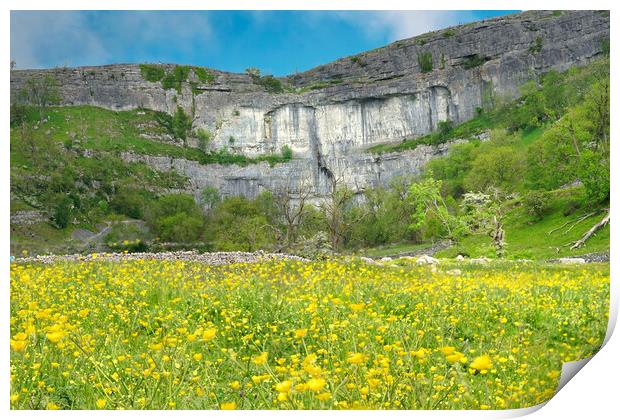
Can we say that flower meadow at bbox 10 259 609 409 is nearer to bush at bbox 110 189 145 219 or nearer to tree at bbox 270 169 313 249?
bush at bbox 110 189 145 219

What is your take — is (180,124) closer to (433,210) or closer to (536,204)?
(433,210)

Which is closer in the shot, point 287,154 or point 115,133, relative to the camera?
point 115,133

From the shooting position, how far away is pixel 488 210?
242 inches

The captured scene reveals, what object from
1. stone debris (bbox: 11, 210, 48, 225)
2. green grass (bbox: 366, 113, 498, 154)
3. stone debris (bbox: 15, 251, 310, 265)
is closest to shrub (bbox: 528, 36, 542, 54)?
green grass (bbox: 366, 113, 498, 154)

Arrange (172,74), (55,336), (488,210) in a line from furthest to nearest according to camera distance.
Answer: (172,74) < (488,210) < (55,336)

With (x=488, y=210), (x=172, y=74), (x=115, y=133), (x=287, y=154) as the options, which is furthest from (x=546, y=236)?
(x=115, y=133)

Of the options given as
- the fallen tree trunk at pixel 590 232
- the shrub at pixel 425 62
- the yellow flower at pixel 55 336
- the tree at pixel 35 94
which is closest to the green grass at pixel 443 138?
the fallen tree trunk at pixel 590 232

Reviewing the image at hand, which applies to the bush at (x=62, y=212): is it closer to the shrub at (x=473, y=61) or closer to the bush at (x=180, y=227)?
the bush at (x=180, y=227)

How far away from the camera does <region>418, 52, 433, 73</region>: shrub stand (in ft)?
89.2

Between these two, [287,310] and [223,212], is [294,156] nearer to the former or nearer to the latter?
[223,212]

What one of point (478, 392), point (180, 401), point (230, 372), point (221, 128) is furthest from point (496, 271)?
point (221, 128)

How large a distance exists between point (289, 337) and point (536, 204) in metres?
3.88

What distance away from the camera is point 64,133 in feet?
13.5

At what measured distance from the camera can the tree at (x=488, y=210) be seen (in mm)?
6098
